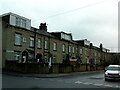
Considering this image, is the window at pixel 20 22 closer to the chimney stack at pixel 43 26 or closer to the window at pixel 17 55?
the window at pixel 17 55

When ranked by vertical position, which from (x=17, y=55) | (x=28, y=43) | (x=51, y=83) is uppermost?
(x=28, y=43)

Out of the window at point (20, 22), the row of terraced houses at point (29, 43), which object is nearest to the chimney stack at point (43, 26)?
the row of terraced houses at point (29, 43)

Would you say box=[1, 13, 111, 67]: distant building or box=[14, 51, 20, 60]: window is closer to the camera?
box=[1, 13, 111, 67]: distant building

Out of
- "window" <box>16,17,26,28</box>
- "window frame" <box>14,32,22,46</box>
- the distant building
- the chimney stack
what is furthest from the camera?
the chimney stack

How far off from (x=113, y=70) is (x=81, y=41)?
45.5 metres

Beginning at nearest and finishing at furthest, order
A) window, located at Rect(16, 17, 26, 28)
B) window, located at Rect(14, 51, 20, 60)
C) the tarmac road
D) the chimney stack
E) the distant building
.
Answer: the tarmac road
the distant building
window, located at Rect(14, 51, 20, 60)
window, located at Rect(16, 17, 26, 28)
the chimney stack

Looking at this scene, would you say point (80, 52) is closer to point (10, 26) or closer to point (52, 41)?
point (52, 41)

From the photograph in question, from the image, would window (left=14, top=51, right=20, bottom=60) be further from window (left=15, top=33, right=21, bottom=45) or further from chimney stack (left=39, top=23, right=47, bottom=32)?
chimney stack (left=39, top=23, right=47, bottom=32)

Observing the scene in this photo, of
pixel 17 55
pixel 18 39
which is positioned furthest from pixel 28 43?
pixel 17 55

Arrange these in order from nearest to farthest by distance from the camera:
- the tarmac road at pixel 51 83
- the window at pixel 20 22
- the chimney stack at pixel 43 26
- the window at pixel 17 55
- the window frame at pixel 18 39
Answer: the tarmac road at pixel 51 83
the window at pixel 17 55
the window frame at pixel 18 39
the window at pixel 20 22
the chimney stack at pixel 43 26

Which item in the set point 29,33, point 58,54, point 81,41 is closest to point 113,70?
point 29,33

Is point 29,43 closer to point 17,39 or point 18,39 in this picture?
point 18,39

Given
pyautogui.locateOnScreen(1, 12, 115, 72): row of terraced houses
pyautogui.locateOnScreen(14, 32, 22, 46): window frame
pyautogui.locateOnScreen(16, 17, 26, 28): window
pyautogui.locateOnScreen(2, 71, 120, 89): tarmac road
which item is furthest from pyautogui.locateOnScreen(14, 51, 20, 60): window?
pyautogui.locateOnScreen(2, 71, 120, 89): tarmac road

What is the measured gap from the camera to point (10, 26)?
38188 millimetres
